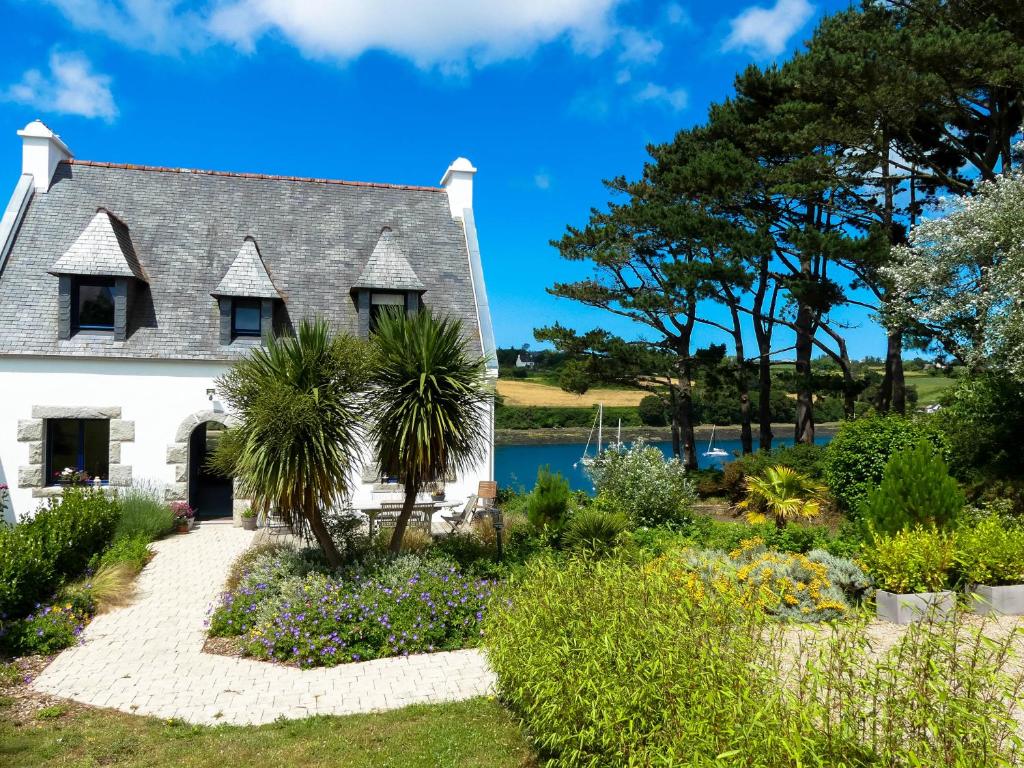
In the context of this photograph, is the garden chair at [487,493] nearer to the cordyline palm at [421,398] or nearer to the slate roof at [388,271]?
the slate roof at [388,271]

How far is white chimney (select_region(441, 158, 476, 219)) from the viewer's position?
18250 mm

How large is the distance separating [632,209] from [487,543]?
1465 centimetres

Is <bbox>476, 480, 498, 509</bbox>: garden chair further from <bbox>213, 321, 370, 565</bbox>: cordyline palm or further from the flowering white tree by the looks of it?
the flowering white tree

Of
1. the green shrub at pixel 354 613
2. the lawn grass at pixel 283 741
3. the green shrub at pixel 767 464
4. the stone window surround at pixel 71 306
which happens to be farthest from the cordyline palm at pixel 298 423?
the green shrub at pixel 767 464

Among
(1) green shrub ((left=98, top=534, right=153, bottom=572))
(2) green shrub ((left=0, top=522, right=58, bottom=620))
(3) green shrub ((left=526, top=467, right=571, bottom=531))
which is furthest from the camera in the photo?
(3) green shrub ((left=526, top=467, right=571, bottom=531))

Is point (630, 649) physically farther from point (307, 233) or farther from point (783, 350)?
point (783, 350)

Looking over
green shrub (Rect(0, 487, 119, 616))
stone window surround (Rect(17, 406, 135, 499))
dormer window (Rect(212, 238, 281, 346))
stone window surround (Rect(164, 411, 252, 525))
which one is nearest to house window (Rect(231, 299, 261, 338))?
dormer window (Rect(212, 238, 281, 346))

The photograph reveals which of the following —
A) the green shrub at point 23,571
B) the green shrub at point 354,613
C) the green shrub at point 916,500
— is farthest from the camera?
the green shrub at point 916,500

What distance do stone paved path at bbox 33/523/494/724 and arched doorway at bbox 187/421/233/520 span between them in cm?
683

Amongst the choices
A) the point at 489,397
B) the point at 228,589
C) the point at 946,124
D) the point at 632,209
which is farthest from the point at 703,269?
the point at 228,589

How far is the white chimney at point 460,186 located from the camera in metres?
18.2

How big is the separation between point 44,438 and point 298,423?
866 cm

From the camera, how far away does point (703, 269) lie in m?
19.7

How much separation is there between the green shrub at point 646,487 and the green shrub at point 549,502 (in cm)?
184
